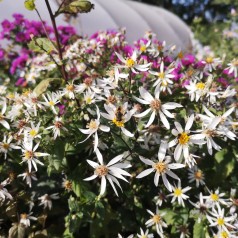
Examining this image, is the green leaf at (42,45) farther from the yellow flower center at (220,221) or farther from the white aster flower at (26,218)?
the yellow flower center at (220,221)

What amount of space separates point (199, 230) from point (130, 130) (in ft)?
1.48

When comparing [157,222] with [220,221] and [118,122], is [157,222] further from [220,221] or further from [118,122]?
[118,122]

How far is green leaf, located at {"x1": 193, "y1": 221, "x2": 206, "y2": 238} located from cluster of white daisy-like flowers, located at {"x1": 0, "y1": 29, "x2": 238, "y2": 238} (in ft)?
0.14

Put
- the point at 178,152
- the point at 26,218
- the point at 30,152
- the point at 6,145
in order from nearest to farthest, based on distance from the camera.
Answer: the point at 178,152 → the point at 30,152 → the point at 6,145 → the point at 26,218

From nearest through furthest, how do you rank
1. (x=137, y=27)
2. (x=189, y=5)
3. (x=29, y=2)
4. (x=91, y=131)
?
(x=91, y=131)
(x=29, y=2)
(x=137, y=27)
(x=189, y=5)

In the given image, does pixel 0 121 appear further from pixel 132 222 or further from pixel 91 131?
pixel 132 222

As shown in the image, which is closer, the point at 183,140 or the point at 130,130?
the point at 183,140

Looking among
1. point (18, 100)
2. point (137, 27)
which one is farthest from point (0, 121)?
point (137, 27)

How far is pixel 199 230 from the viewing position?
4.41 ft

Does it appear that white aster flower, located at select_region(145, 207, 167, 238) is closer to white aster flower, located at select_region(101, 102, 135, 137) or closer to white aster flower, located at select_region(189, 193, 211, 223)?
white aster flower, located at select_region(189, 193, 211, 223)

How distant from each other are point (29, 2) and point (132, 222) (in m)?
0.89

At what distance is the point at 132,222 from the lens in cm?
142

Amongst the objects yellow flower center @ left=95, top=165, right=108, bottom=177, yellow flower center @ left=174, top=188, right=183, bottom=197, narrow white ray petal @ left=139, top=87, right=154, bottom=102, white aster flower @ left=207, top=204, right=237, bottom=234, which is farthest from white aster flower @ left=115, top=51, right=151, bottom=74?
white aster flower @ left=207, top=204, right=237, bottom=234

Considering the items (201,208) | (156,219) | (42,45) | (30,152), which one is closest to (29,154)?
(30,152)
